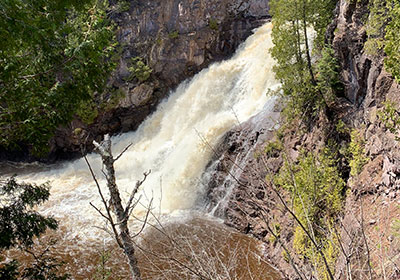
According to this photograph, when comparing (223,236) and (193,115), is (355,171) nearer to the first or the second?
(223,236)

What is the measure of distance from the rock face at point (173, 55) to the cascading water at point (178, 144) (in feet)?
3.52

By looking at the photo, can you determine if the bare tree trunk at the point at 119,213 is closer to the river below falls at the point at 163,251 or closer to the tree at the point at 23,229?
the tree at the point at 23,229

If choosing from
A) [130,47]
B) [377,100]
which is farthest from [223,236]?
[130,47]

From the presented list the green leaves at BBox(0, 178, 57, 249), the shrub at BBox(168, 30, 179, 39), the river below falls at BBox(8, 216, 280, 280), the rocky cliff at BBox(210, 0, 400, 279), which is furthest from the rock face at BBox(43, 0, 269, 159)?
the green leaves at BBox(0, 178, 57, 249)

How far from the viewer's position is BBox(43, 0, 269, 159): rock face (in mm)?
20266

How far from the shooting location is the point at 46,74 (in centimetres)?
493

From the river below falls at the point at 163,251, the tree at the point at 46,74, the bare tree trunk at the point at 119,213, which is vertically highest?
the tree at the point at 46,74

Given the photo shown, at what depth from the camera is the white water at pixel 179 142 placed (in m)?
12.3

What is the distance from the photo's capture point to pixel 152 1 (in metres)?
22.3

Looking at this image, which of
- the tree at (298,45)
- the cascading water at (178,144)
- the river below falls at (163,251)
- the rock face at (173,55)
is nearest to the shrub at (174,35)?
the rock face at (173,55)

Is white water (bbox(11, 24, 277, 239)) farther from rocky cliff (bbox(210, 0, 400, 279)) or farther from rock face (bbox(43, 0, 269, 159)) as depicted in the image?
rocky cliff (bbox(210, 0, 400, 279))

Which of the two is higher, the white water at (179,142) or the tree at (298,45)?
the tree at (298,45)

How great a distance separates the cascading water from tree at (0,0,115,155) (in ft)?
20.6

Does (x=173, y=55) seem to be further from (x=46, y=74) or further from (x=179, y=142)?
(x=46, y=74)
